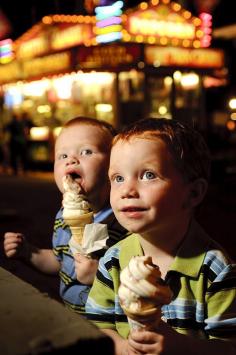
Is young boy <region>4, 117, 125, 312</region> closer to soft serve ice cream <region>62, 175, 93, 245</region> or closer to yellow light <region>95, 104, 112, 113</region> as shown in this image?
soft serve ice cream <region>62, 175, 93, 245</region>

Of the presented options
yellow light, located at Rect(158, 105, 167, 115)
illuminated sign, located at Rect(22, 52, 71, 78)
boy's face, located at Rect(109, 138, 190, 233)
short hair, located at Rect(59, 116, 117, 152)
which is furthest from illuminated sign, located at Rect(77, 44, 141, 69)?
boy's face, located at Rect(109, 138, 190, 233)

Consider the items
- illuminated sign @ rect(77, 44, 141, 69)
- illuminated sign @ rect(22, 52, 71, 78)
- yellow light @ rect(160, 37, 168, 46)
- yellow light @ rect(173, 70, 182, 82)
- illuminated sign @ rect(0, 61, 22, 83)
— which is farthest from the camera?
illuminated sign @ rect(0, 61, 22, 83)

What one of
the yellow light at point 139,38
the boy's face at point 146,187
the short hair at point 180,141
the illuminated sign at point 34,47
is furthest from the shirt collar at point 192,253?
the illuminated sign at point 34,47

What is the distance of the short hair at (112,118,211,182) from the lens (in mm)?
1882

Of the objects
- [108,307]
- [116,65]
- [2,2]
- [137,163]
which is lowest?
[108,307]

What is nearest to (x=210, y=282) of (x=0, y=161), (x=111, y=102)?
(x=111, y=102)

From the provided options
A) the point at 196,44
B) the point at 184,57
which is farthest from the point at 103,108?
the point at 196,44

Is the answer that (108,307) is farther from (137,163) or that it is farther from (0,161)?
(0,161)

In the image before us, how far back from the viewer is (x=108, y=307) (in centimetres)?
205

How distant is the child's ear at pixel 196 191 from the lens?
6.39ft

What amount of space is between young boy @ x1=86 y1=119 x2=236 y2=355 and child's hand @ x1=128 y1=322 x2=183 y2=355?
0.07 metres

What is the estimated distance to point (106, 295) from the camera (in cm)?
204

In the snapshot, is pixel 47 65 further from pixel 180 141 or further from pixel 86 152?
pixel 180 141

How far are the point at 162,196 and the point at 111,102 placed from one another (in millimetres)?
14913
